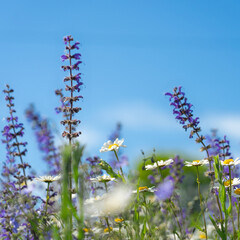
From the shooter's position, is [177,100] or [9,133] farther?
[9,133]

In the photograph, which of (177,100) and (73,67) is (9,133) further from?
(177,100)

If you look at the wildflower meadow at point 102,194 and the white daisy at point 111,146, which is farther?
the white daisy at point 111,146

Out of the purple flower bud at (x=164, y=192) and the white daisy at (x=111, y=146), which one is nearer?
the purple flower bud at (x=164, y=192)

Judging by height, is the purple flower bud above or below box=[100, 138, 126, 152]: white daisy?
below

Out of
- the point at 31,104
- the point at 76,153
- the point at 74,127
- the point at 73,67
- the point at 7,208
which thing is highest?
the point at 73,67

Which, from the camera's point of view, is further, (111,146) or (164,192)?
(111,146)

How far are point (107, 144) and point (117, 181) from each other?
28.4 inches

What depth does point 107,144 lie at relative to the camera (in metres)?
3.43

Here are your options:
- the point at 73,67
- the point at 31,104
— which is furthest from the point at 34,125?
the point at 73,67

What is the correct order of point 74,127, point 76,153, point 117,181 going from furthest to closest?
point 74,127, point 117,181, point 76,153

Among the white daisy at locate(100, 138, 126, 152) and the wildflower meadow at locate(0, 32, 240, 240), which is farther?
the white daisy at locate(100, 138, 126, 152)

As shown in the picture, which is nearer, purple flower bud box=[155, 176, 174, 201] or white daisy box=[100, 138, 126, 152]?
purple flower bud box=[155, 176, 174, 201]

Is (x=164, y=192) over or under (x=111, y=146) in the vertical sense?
under

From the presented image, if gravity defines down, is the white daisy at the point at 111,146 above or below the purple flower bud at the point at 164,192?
above
